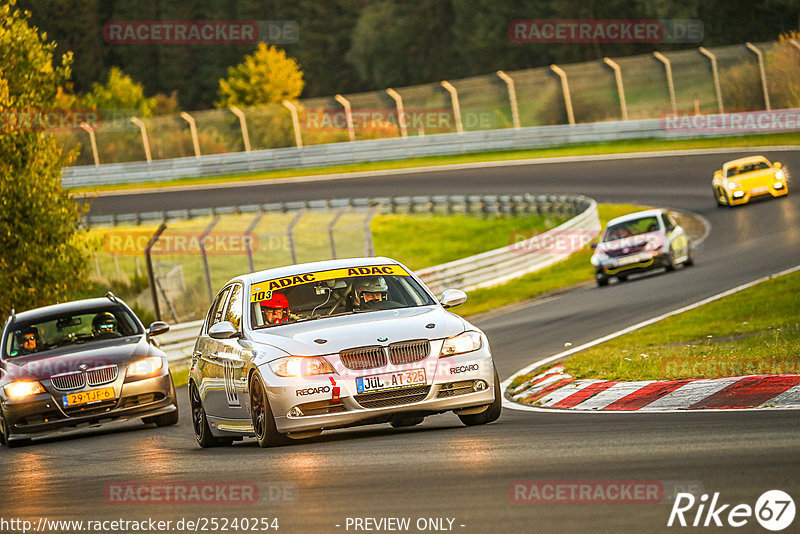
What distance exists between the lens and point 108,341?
1480cm

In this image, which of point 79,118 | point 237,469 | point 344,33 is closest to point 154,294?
point 237,469

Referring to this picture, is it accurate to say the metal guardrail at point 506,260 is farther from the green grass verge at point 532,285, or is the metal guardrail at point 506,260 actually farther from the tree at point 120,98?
the tree at point 120,98

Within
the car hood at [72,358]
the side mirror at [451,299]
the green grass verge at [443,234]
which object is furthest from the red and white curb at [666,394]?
the green grass verge at [443,234]

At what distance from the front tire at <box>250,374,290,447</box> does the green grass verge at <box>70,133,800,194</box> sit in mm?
34013

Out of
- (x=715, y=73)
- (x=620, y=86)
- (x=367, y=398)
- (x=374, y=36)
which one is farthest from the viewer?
(x=374, y=36)

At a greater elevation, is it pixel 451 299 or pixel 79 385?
pixel 451 299

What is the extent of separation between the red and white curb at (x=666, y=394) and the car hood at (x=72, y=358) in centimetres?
447

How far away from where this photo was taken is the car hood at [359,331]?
964 centimetres

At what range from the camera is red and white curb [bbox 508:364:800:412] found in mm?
9867

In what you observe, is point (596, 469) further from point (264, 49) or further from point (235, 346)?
point (264, 49)

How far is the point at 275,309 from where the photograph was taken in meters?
10.7

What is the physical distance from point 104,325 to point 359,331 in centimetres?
642

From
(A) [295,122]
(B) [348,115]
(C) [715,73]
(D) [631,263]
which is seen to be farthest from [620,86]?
(D) [631,263]

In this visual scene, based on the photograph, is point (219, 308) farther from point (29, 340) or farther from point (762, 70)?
point (762, 70)
